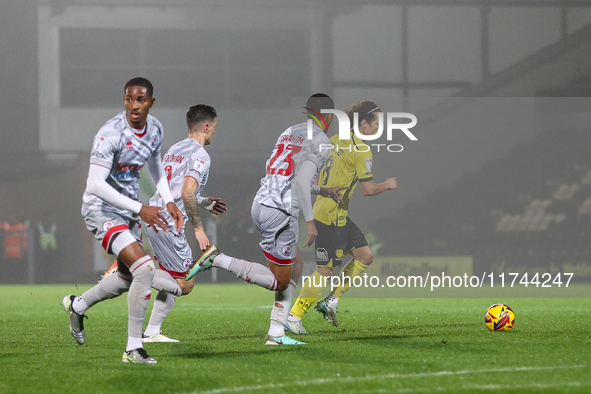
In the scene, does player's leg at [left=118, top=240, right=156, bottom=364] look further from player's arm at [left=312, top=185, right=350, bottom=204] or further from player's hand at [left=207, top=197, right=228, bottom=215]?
player's arm at [left=312, top=185, right=350, bottom=204]

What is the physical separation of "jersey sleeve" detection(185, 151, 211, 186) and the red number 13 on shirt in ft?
1.81

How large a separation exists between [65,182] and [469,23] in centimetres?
1394

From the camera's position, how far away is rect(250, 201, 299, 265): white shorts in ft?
20.9

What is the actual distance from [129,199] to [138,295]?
2.28 feet

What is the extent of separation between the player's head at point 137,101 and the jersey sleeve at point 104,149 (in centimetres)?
22

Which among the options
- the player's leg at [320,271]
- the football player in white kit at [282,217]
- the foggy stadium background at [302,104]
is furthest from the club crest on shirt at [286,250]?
the foggy stadium background at [302,104]

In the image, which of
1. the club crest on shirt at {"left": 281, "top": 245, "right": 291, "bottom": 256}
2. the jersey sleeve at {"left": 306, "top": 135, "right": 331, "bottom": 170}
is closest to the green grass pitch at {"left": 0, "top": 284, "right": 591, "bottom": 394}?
the club crest on shirt at {"left": 281, "top": 245, "right": 291, "bottom": 256}

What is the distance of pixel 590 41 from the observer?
25.2m

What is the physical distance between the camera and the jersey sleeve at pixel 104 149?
214 inches

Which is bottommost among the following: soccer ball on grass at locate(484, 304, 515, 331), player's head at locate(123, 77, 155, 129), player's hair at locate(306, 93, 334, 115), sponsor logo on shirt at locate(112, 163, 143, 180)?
soccer ball on grass at locate(484, 304, 515, 331)

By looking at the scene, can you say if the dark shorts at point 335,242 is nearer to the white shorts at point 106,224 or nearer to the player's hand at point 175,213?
the player's hand at point 175,213

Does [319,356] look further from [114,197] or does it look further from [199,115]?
[199,115]

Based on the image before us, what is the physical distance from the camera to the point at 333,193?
27.2 ft

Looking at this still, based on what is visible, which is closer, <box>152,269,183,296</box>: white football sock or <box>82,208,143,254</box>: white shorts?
<box>82,208,143,254</box>: white shorts
